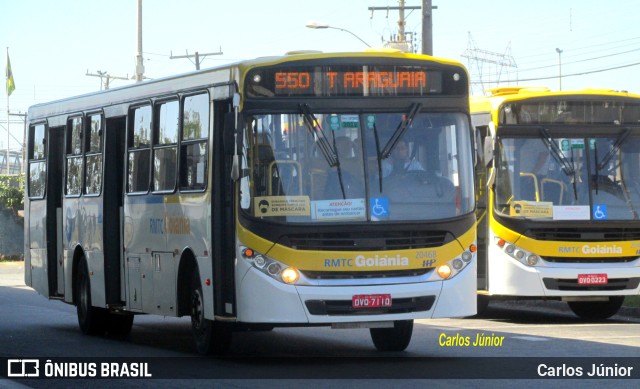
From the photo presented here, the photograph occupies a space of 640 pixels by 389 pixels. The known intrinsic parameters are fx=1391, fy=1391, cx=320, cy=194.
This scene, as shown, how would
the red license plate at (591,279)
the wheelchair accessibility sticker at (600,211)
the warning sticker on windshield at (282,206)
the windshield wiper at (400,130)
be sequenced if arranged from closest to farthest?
the warning sticker on windshield at (282,206) < the windshield wiper at (400,130) < the red license plate at (591,279) < the wheelchair accessibility sticker at (600,211)

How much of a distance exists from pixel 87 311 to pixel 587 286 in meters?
6.74

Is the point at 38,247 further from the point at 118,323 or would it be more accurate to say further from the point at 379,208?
the point at 379,208

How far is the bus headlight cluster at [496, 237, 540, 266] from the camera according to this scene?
1905 centimetres

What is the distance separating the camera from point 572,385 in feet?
38.5

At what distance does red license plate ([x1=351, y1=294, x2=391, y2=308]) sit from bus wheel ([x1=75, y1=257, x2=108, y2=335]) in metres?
6.15

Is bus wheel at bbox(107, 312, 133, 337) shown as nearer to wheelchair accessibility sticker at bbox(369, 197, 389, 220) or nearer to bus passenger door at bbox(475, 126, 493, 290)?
bus passenger door at bbox(475, 126, 493, 290)

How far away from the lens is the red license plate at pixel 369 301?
43.4 ft

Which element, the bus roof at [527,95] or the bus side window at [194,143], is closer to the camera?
the bus side window at [194,143]

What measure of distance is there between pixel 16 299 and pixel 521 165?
38.0ft

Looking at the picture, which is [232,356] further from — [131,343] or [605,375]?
[605,375]

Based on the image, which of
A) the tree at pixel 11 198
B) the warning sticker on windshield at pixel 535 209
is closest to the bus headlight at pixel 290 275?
the warning sticker on windshield at pixel 535 209

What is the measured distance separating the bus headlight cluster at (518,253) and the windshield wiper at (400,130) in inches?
228

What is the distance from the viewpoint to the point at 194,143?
14.7 meters

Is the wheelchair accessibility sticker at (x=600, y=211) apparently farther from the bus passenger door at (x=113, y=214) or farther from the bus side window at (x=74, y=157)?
the bus side window at (x=74, y=157)
